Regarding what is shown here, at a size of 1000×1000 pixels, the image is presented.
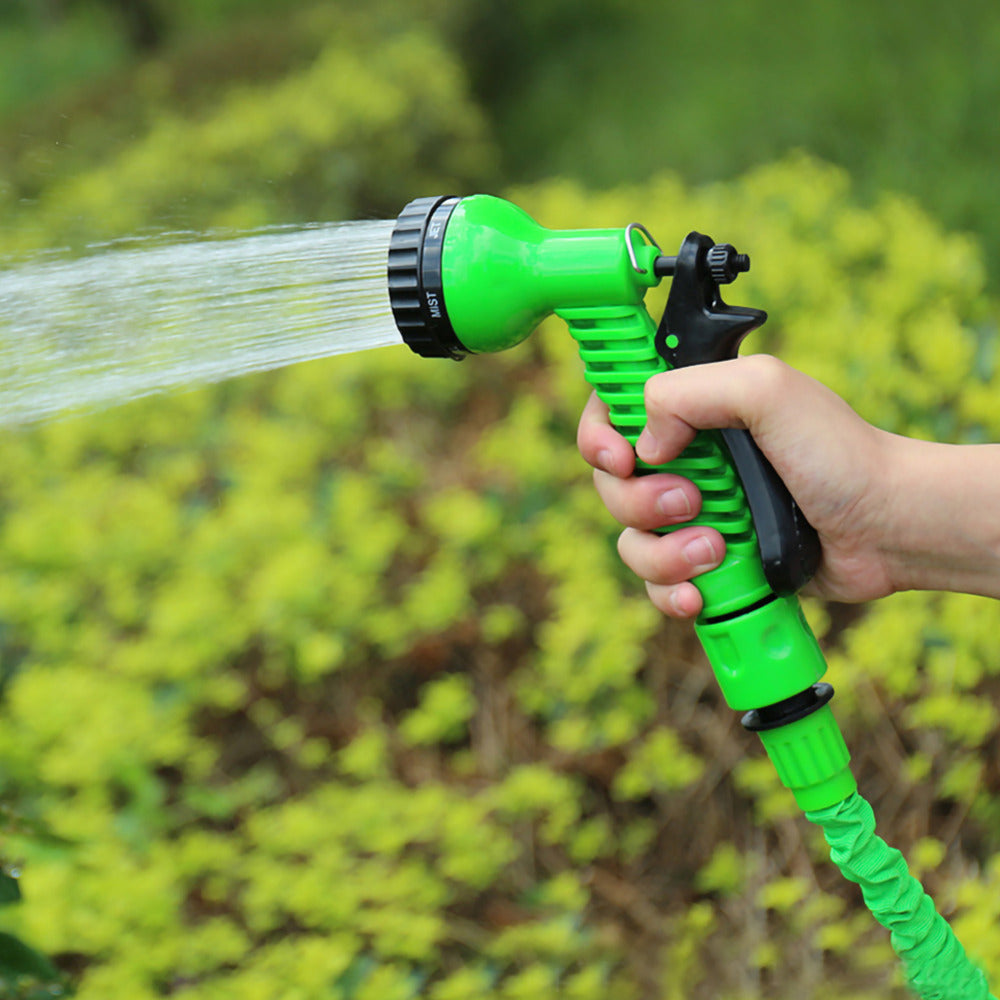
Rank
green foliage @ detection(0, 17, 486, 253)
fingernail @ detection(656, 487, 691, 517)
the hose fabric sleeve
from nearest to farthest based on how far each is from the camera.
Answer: the hose fabric sleeve, fingernail @ detection(656, 487, 691, 517), green foliage @ detection(0, 17, 486, 253)

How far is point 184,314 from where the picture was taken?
1.35 metres

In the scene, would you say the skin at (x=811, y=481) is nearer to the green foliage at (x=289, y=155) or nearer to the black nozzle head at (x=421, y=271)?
the black nozzle head at (x=421, y=271)

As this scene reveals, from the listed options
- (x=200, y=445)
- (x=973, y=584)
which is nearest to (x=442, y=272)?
(x=973, y=584)

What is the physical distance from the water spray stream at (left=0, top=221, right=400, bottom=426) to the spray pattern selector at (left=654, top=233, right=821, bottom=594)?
0.96 feet

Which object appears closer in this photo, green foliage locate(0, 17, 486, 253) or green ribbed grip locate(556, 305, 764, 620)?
green ribbed grip locate(556, 305, 764, 620)

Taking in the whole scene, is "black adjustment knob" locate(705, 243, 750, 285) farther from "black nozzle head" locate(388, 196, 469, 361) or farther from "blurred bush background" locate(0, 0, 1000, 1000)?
"blurred bush background" locate(0, 0, 1000, 1000)

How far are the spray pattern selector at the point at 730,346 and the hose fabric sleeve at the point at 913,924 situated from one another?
0.25 meters

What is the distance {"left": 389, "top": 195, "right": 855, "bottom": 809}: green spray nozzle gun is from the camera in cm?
92

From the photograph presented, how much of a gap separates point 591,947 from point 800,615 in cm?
67

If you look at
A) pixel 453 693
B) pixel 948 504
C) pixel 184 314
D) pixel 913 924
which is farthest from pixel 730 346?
pixel 453 693

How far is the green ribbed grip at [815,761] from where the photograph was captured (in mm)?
933

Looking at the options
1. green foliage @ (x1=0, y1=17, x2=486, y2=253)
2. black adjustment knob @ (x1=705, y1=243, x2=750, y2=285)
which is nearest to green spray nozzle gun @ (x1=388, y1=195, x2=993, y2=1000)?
black adjustment knob @ (x1=705, y1=243, x2=750, y2=285)

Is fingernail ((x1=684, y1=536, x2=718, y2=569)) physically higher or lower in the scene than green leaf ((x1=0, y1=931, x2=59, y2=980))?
higher

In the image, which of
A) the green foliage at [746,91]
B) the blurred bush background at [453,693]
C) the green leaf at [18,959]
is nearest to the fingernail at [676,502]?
the blurred bush background at [453,693]
